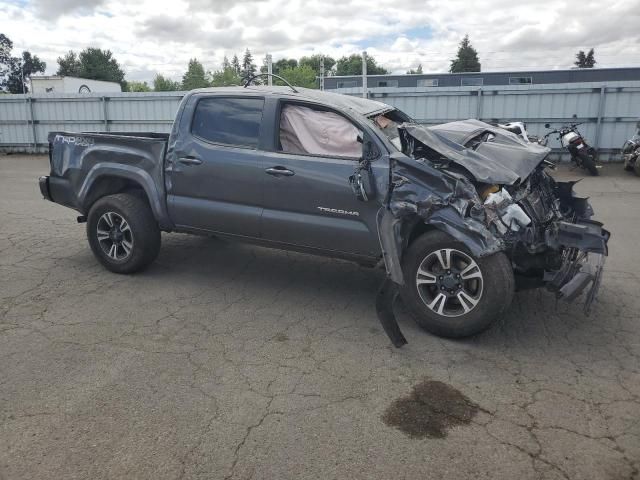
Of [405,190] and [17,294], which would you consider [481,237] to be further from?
[17,294]

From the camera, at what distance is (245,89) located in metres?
5.09

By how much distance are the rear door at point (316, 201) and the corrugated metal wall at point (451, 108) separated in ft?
34.7

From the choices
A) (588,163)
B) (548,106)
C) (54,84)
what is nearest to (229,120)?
(588,163)

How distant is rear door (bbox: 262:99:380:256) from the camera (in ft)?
14.2

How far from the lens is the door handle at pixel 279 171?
4.56 m

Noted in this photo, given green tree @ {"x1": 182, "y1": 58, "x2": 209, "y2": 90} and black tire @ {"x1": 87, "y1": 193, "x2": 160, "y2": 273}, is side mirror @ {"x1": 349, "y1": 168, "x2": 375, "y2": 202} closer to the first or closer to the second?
black tire @ {"x1": 87, "y1": 193, "x2": 160, "y2": 273}

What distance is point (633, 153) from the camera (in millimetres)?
12180

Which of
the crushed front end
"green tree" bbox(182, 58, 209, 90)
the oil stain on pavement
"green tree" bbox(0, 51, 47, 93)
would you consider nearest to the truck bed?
the crushed front end

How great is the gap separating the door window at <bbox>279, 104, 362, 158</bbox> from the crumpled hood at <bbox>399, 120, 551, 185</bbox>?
1.51 feet

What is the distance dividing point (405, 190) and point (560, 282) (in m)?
1.33

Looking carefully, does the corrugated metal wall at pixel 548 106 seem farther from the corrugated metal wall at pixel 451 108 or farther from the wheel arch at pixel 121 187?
the wheel arch at pixel 121 187

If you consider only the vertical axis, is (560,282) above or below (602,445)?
above

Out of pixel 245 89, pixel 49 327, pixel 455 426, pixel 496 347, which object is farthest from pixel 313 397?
pixel 245 89

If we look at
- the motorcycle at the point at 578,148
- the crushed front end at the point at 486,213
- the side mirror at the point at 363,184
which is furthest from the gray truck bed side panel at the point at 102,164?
the motorcycle at the point at 578,148
